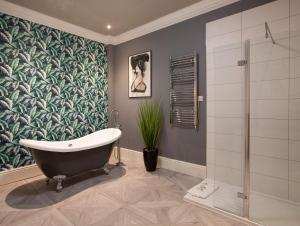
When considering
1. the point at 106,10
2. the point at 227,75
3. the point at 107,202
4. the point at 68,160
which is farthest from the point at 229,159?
the point at 106,10

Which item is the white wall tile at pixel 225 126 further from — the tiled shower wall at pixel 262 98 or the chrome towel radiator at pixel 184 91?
the chrome towel radiator at pixel 184 91

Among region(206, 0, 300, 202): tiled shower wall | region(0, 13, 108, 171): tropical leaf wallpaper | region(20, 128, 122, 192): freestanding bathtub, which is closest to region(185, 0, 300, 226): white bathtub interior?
region(206, 0, 300, 202): tiled shower wall

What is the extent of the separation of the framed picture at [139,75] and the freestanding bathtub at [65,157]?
1.06 metres

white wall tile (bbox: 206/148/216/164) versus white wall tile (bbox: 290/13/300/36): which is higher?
white wall tile (bbox: 290/13/300/36)

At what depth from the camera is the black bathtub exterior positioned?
2.38 metres

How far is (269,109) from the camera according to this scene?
2256 mm

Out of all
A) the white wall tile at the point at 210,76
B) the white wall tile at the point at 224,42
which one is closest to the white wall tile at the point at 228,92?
→ the white wall tile at the point at 210,76

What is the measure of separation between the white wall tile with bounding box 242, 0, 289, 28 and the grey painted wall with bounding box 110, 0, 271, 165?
0.08 metres

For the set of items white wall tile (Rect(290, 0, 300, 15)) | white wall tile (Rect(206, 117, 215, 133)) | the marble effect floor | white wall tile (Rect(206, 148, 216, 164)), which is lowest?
the marble effect floor

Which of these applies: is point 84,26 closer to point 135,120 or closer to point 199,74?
point 135,120

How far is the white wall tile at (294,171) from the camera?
208 cm

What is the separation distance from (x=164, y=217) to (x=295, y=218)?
3.99 ft

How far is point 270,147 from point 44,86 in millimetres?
3247

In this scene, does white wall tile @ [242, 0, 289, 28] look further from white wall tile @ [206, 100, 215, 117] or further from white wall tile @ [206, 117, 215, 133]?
white wall tile @ [206, 117, 215, 133]
